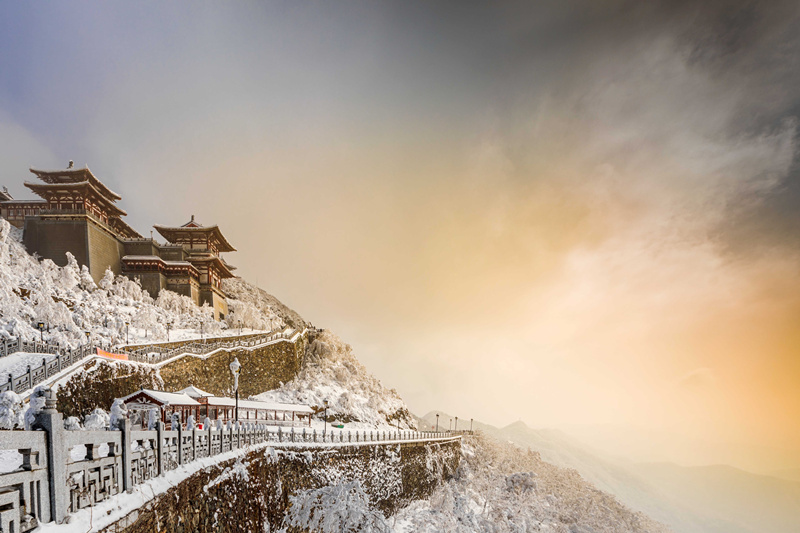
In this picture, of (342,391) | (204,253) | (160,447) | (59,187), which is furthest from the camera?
(204,253)

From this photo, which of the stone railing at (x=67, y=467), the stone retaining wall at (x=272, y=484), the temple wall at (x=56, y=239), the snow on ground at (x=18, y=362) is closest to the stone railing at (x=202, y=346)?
the snow on ground at (x=18, y=362)

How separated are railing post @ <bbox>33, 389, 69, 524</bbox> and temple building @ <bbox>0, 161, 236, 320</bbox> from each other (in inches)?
1719

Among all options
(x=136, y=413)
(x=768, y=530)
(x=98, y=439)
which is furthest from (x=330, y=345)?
(x=768, y=530)

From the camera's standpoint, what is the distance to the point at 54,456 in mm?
6312

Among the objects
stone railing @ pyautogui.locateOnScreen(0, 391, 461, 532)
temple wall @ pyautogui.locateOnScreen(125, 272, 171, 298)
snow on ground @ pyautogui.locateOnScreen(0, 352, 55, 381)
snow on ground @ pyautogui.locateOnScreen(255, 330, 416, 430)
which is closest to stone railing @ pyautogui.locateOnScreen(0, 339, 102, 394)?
snow on ground @ pyautogui.locateOnScreen(0, 352, 55, 381)

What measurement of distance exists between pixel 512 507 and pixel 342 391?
72.0 feet

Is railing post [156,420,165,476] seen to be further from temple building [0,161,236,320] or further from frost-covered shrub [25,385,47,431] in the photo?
temple building [0,161,236,320]

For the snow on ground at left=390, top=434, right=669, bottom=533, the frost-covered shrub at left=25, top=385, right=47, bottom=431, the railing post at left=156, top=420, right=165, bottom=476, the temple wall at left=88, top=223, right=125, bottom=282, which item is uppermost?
the temple wall at left=88, top=223, right=125, bottom=282

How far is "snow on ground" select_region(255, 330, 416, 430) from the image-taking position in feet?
148

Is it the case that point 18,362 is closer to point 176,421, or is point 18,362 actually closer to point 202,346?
point 176,421

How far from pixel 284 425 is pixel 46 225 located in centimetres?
3247

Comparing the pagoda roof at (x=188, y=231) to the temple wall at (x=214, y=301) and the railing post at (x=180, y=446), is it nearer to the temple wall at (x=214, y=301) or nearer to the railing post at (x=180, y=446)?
the temple wall at (x=214, y=301)

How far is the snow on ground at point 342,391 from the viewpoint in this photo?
4525cm

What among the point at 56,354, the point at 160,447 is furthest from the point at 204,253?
the point at 160,447
